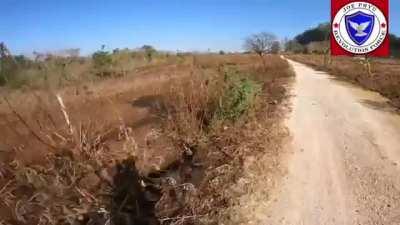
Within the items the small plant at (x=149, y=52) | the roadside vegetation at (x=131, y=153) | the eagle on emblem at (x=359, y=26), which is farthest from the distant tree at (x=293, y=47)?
the roadside vegetation at (x=131, y=153)

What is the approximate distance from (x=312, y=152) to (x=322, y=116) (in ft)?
9.43

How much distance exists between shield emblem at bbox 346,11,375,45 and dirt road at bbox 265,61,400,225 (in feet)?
5.89

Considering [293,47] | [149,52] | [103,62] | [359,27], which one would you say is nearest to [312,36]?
[293,47]

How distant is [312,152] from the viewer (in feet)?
23.9

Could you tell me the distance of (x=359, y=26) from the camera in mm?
9523

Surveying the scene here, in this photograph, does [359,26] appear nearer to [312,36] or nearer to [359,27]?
[359,27]

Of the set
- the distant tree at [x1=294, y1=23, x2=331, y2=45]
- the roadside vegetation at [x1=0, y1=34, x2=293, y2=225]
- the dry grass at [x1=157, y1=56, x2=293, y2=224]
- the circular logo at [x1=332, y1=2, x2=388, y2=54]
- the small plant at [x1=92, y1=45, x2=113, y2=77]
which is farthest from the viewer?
the distant tree at [x1=294, y1=23, x2=331, y2=45]

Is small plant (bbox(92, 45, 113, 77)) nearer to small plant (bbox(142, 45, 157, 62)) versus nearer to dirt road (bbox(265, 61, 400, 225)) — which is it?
small plant (bbox(142, 45, 157, 62))

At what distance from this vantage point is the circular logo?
9422 millimetres

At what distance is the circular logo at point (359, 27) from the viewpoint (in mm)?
9422

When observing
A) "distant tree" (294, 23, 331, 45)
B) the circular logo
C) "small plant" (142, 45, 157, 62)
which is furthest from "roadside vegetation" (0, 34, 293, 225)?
"distant tree" (294, 23, 331, 45)

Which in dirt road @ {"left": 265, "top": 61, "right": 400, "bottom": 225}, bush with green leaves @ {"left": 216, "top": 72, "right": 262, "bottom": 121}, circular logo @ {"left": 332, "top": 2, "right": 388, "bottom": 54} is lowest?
dirt road @ {"left": 265, "top": 61, "right": 400, "bottom": 225}

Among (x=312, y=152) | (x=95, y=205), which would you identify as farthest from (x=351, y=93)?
(x=95, y=205)

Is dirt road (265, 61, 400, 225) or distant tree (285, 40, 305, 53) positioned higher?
distant tree (285, 40, 305, 53)
